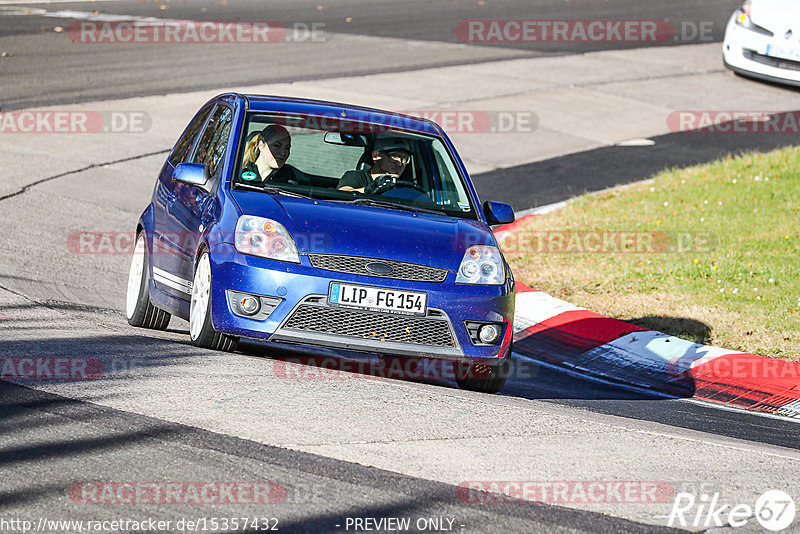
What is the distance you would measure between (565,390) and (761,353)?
192 centimetres

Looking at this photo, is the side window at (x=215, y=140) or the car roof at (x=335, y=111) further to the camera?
the car roof at (x=335, y=111)

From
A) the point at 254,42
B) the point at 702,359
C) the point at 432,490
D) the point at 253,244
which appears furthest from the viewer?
the point at 254,42

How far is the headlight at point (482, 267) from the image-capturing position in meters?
6.84

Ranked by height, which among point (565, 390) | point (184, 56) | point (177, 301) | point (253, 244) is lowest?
point (565, 390)

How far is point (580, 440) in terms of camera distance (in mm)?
5668

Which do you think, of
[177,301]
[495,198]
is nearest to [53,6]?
[495,198]

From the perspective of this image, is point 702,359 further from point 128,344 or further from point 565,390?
point 128,344

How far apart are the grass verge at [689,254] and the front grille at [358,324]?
12.0 feet
